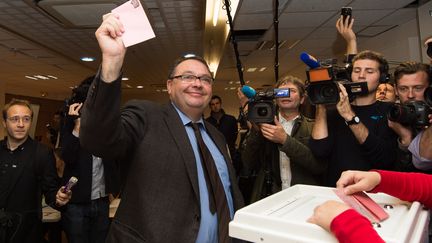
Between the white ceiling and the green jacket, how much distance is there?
5.86 ft

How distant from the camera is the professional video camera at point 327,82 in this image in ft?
4.24

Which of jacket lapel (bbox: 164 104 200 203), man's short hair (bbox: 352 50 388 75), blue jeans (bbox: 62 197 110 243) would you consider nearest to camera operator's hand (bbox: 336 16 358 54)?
man's short hair (bbox: 352 50 388 75)

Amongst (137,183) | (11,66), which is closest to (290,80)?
(137,183)

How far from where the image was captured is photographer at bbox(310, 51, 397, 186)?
4.77 ft

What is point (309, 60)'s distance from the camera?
1.25 meters

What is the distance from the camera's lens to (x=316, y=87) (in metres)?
1.36

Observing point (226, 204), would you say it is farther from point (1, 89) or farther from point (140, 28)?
point (1, 89)

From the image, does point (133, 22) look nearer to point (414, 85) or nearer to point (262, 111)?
point (262, 111)

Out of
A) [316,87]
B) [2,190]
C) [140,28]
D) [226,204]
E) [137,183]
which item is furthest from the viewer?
[2,190]

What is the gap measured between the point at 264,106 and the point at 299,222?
39.6 inches

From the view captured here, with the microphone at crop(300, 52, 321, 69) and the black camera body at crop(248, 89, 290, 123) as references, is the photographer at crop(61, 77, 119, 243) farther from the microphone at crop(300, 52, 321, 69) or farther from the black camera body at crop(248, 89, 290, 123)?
the microphone at crop(300, 52, 321, 69)

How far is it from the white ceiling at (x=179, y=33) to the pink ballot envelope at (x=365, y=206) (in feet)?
8.96

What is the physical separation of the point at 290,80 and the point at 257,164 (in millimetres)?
580

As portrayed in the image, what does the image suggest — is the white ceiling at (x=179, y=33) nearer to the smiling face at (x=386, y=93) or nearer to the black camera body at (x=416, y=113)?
the smiling face at (x=386, y=93)
